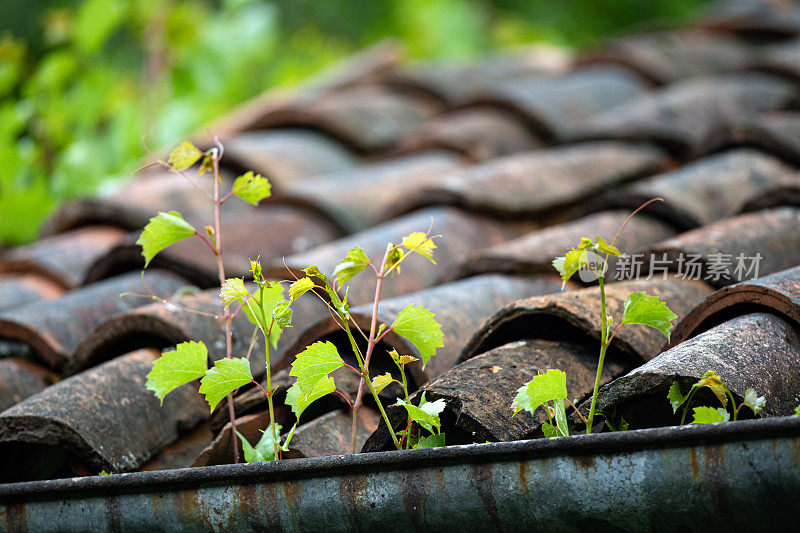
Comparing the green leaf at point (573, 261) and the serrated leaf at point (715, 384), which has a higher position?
the green leaf at point (573, 261)

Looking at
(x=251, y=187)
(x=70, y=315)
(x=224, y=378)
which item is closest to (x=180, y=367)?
(x=224, y=378)

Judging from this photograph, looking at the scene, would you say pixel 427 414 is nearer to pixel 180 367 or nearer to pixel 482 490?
pixel 482 490

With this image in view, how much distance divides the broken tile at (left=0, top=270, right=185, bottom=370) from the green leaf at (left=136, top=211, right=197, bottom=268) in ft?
2.07

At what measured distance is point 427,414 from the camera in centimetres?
115

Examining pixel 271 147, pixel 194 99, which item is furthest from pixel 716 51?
pixel 194 99

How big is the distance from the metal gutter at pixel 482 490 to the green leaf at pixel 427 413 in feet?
0.20

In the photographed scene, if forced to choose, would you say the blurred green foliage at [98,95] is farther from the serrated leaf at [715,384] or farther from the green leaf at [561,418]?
the serrated leaf at [715,384]

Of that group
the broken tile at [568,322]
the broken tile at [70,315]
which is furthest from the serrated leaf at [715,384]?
the broken tile at [70,315]

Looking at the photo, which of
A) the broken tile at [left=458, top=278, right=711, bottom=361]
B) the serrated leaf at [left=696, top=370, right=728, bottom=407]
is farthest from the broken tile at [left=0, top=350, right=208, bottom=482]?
the serrated leaf at [left=696, top=370, right=728, bottom=407]

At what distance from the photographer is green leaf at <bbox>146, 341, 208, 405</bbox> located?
49.8 inches

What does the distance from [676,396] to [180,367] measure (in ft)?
2.23

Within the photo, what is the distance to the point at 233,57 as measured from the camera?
4.20 metres

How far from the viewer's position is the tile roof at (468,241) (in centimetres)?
139

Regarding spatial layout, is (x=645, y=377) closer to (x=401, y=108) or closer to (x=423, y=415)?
(x=423, y=415)
